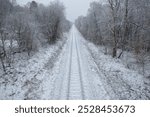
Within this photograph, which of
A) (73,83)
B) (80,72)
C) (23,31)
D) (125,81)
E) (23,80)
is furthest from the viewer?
(23,31)

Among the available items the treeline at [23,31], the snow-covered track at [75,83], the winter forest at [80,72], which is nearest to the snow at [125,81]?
the winter forest at [80,72]

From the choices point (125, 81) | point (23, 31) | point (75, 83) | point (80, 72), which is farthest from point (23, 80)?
point (23, 31)

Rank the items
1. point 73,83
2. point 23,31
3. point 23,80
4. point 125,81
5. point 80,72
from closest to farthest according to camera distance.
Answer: point 73,83 → point 125,81 → point 23,80 → point 80,72 → point 23,31

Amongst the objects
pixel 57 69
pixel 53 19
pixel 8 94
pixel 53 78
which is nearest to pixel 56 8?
pixel 53 19

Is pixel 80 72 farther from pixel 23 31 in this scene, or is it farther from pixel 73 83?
pixel 23 31

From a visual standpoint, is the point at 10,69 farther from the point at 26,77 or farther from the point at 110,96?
the point at 110,96

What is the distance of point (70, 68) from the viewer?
61.1 ft

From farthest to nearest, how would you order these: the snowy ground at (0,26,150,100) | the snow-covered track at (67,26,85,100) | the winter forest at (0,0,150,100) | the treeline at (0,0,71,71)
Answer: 1. the treeline at (0,0,71,71)
2. the winter forest at (0,0,150,100)
3. the snowy ground at (0,26,150,100)
4. the snow-covered track at (67,26,85,100)

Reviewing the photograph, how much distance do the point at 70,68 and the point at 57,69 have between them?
1469 mm

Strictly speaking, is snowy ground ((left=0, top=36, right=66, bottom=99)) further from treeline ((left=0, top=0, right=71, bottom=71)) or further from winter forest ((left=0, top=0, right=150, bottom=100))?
Result: treeline ((left=0, top=0, right=71, bottom=71))

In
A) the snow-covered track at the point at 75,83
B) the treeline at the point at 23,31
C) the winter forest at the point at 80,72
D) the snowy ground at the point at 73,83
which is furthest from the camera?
the treeline at the point at 23,31

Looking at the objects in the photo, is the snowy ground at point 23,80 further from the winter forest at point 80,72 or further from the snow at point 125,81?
the snow at point 125,81

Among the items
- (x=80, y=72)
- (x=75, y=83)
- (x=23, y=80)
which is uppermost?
(x=80, y=72)

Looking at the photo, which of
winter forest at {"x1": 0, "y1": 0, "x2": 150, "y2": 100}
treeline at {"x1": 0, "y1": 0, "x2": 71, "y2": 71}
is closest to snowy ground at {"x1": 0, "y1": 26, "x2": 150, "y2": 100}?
winter forest at {"x1": 0, "y1": 0, "x2": 150, "y2": 100}
